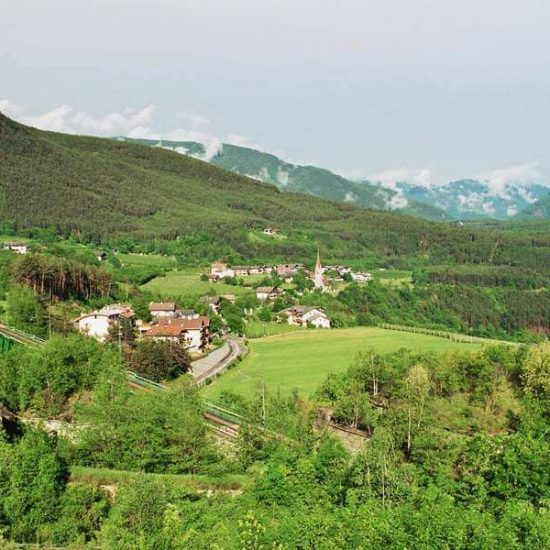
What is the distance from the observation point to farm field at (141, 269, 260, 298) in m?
85.9

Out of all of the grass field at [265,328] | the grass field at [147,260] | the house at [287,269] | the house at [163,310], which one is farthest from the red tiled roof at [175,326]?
the house at [287,269]

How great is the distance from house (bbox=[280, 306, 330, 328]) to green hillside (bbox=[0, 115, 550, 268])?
182ft

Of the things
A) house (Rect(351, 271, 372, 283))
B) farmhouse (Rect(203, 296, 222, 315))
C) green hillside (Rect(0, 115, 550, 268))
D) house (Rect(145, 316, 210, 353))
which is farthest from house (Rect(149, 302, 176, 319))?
green hillside (Rect(0, 115, 550, 268))

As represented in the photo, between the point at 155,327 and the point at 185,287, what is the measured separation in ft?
109

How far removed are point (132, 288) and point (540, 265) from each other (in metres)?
111

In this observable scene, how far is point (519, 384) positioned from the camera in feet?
134

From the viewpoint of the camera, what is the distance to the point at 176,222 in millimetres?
163250

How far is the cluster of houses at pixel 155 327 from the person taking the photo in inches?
2227

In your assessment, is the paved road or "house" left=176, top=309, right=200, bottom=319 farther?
"house" left=176, top=309, right=200, bottom=319

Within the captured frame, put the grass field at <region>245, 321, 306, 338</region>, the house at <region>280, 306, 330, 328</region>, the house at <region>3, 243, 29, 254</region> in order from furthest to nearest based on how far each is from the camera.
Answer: the house at <region>3, 243, 29, 254</region> → the house at <region>280, 306, 330, 328</region> → the grass field at <region>245, 321, 306, 338</region>

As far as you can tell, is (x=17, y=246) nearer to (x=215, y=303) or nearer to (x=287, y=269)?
(x=215, y=303)

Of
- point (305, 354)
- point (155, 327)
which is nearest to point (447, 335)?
point (305, 354)

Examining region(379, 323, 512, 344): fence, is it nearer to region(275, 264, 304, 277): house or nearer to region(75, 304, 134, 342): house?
region(75, 304, 134, 342): house

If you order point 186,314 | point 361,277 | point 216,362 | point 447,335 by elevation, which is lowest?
point 216,362
